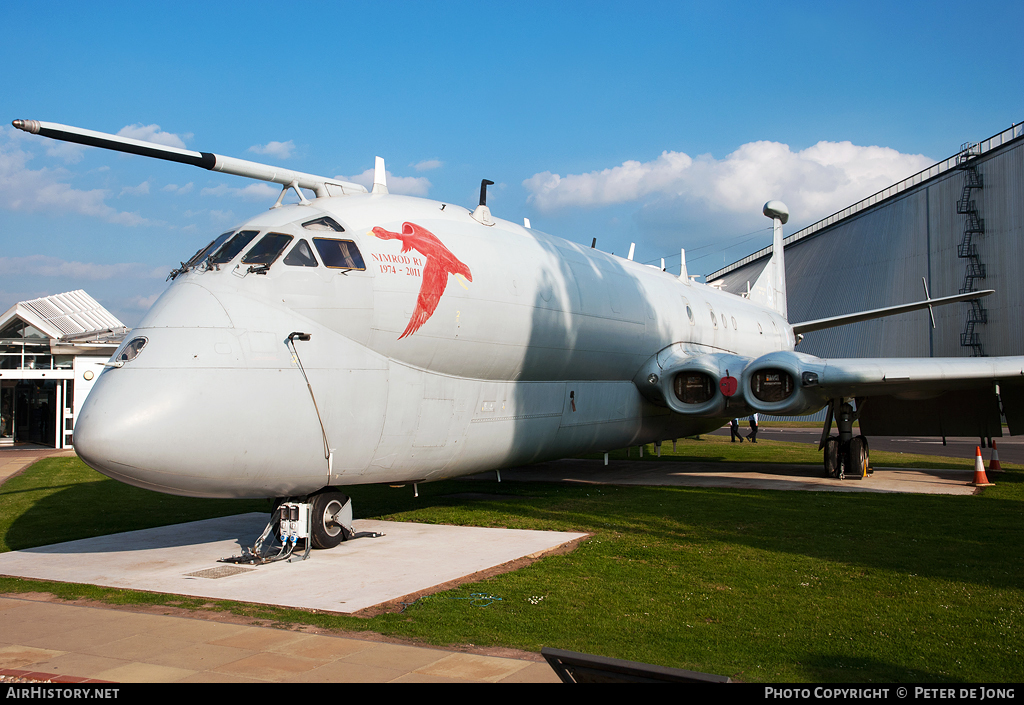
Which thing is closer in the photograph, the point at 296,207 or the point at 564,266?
the point at 296,207

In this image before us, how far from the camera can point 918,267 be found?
4325cm

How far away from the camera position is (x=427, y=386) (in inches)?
352

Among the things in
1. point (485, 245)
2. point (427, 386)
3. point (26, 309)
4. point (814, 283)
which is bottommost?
point (427, 386)

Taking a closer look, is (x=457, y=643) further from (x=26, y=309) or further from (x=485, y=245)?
(x=26, y=309)

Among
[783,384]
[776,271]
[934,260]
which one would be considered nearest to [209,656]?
[783,384]

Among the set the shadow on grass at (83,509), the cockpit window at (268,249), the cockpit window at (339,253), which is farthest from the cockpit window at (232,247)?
the shadow on grass at (83,509)

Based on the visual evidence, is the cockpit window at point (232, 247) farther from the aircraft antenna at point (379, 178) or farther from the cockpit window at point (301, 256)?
the aircraft antenna at point (379, 178)

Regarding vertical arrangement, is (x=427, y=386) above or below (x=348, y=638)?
above

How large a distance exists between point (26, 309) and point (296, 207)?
84.5ft

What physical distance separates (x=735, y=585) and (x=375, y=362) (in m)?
4.22

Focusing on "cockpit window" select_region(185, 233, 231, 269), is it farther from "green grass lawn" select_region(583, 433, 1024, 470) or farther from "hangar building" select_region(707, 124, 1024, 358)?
"hangar building" select_region(707, 124, 1024, 358)

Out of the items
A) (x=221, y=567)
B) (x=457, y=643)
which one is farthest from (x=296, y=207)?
(x=457, y=643)

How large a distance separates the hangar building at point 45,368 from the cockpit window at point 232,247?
2085cm

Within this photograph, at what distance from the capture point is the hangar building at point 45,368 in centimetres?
2689
